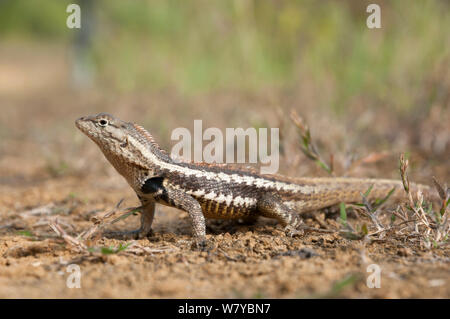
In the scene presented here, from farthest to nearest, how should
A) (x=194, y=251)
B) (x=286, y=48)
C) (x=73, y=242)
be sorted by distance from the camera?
(x=286, y=48) → (x=194, y=251) → (x=73, y=242)

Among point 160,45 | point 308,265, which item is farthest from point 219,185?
point 160,45

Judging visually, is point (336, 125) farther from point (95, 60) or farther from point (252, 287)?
point (95, 60)

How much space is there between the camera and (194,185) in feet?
13.3

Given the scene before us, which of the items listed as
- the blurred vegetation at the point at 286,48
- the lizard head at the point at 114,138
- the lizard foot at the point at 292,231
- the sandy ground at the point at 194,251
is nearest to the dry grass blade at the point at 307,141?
the sandy ground at the point at 194,251

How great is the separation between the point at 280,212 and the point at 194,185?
0.83 m

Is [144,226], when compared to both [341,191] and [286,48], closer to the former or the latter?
[341,191]

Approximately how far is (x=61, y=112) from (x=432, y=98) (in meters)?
9.52

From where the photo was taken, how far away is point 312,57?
835 cm

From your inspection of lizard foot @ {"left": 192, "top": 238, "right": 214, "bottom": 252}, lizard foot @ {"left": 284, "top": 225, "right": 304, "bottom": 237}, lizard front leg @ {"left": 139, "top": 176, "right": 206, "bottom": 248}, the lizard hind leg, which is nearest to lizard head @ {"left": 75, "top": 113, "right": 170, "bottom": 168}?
lizard front leg @ {"left": 139, "top": 176, "right": 206, "bottom": 248}

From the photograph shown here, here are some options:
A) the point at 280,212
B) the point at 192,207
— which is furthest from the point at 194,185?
the point at 280,212

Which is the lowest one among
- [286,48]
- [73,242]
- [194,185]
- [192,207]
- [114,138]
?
[73,242]

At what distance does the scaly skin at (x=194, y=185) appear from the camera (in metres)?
3.99

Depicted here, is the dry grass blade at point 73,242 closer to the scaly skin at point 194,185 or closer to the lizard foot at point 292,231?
the scaly skin at point 194,185

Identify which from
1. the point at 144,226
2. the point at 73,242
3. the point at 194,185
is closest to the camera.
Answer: the point at 73,242
